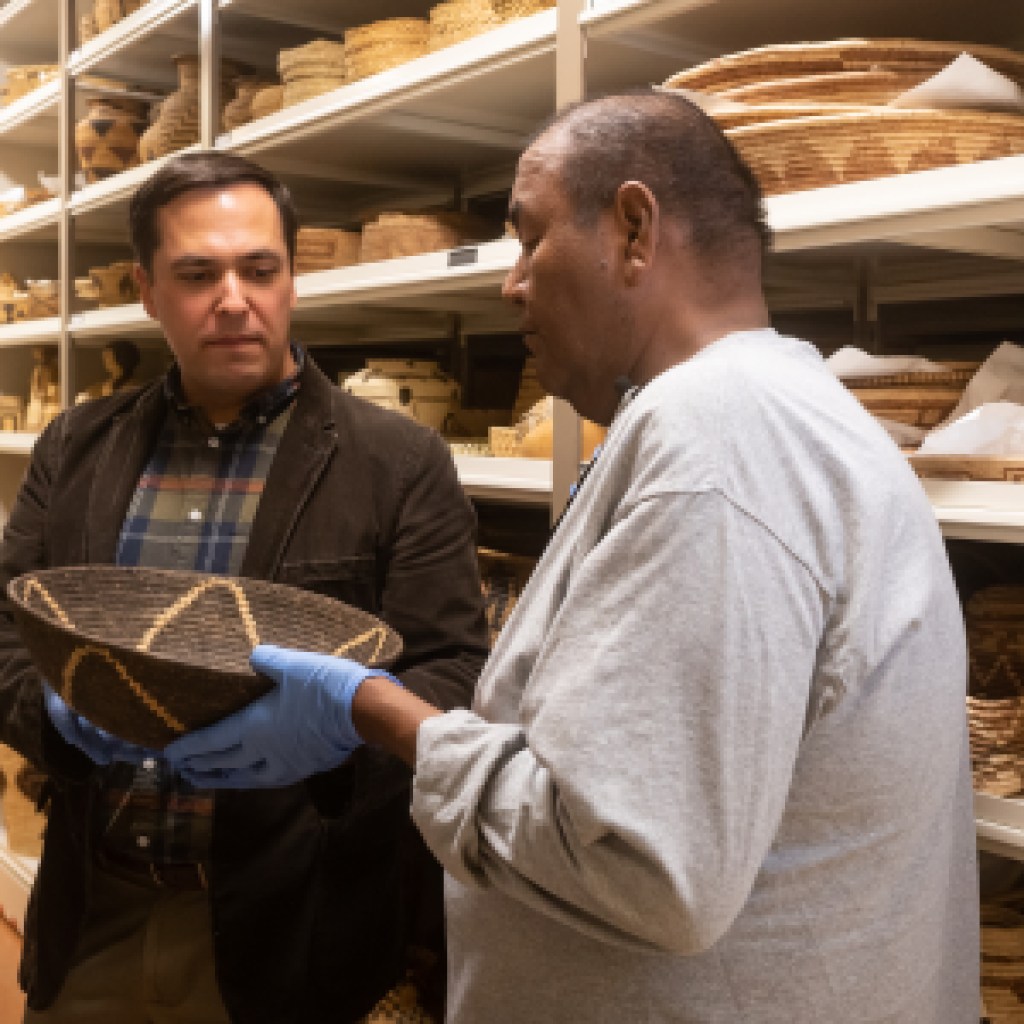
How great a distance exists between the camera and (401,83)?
7.14 feet

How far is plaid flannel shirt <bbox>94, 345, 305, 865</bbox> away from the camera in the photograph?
1597mm

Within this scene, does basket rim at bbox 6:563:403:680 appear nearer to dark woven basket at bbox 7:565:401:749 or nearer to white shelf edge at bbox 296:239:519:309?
dark woven basket at bbox 7:565:401:749

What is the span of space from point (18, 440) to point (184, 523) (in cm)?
230

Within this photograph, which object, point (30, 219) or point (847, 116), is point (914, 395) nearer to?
point (847, 116)

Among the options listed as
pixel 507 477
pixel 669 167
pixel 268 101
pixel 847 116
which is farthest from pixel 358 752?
pixel 268 101

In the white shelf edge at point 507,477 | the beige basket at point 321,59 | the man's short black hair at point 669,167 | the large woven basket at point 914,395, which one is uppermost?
the beige basket at point 321,59

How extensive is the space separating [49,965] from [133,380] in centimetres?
221

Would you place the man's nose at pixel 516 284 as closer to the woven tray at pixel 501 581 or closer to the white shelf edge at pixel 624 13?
the white shelf edge at pixel 624 13

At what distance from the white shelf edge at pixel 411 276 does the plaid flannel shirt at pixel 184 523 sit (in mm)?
397

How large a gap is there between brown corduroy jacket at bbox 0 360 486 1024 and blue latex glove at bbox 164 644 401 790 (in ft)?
0.61

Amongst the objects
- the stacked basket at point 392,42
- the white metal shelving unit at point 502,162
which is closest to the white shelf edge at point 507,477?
the white metal shelving unit at point 502,162

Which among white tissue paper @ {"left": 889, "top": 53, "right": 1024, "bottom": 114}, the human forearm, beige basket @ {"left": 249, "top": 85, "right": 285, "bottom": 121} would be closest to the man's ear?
the human forearm

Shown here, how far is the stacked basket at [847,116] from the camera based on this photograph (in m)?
1.36

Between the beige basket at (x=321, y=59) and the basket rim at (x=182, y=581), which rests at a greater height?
the beige basket at (x=321, y=59)
